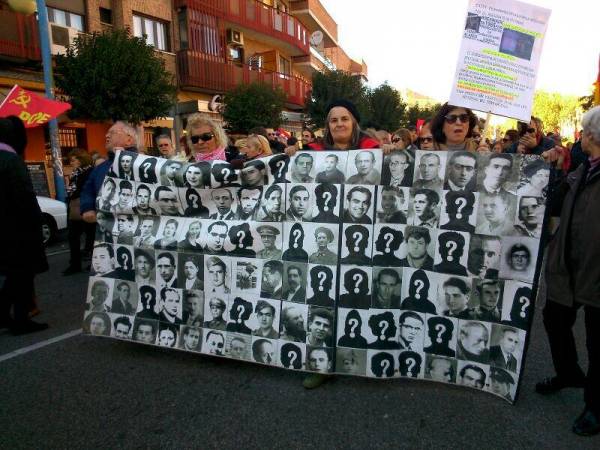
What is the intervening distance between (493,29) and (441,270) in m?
1.71

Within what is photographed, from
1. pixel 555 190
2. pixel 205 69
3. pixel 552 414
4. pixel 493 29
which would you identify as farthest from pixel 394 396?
pixel 205 69

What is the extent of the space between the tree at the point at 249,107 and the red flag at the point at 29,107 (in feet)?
36.2

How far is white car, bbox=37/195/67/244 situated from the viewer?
28.9ft

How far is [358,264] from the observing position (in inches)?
119

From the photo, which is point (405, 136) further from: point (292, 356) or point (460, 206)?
point (292, 356)

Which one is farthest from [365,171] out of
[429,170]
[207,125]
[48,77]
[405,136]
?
[48,77]

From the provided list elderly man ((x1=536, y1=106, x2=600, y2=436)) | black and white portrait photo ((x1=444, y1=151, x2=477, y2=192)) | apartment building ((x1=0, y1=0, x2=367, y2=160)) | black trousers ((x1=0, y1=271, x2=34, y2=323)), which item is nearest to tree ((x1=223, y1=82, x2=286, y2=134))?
apartment building ((x1=0, y1=0, x2=367, y2=160))

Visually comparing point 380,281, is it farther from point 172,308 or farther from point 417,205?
point 172,308

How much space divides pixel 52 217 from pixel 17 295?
207 inches

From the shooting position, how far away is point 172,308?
347 centimetres

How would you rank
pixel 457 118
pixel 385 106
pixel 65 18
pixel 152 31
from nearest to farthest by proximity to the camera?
pixel 457 118 → pixel 65 18 → pixel 152 31 → pixel 385 106

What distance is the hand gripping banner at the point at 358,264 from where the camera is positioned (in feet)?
9.38

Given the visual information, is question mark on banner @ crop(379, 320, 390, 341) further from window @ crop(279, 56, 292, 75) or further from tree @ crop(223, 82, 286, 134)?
window @ crop(279, 56, 292, 75)

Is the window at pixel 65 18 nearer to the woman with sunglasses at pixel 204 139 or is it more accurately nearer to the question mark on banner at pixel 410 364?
the woman with sunglasses at pixel 204 139
